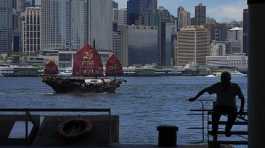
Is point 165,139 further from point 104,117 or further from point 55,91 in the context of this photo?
point 55,91

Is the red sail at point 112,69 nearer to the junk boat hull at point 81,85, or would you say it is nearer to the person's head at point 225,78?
the junk boat hull at point 81,85

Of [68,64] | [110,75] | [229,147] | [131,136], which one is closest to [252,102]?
[229,147]

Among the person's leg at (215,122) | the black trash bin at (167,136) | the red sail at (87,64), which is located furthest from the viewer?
the red sail at (87,64)

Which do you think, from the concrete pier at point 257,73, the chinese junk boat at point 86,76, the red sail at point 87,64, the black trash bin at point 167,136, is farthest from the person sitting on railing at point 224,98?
the red sail at point 87,64

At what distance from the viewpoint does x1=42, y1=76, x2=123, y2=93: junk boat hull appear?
101188 millimetres

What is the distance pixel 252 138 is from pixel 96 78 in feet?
350

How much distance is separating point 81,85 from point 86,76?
13.4 metres

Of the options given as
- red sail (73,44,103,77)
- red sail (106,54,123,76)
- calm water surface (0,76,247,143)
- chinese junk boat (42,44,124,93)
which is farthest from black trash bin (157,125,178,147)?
red sail (106,54,123,76)

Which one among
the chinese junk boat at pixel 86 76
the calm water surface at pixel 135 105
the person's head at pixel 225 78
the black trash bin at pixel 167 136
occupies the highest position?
the person's head at pixel 225 78

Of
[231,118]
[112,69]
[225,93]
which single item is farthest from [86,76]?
[225,93]

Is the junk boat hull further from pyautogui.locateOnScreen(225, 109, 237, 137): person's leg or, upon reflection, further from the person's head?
the person's head

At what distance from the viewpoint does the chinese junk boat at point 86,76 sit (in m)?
102

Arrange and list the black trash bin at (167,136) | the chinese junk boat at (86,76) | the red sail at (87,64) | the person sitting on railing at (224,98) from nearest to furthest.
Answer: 1. the person sitting on railing at (224,98)
2. the black trash bin at (167,136)
3. the chinese junk boat at (86,76)
4. the red sail at (87,64)

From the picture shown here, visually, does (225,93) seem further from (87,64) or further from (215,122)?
(87,64)
